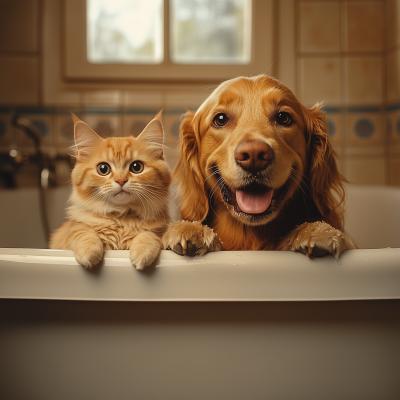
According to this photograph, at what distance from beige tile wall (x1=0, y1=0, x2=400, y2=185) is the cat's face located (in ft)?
4.40

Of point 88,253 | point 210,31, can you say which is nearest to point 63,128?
point 210,31

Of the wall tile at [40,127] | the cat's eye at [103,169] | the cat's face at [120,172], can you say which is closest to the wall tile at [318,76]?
the wall tile at [40,127]

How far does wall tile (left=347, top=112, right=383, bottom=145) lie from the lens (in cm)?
229

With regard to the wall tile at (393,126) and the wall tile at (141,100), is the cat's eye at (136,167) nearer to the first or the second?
the wall tile at (141,100)

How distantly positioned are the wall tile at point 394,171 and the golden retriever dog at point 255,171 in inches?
57.3

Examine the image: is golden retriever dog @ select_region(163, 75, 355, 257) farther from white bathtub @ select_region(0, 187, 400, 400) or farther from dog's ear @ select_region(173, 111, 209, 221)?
white bathtub @ select_region(0, 187, 400, 400)

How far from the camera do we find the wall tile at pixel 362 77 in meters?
2.28

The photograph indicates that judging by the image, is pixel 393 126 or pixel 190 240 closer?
pixel 190 240

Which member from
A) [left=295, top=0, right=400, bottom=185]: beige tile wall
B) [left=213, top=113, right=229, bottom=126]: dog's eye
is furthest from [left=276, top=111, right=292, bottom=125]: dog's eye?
[left=295, top=0, right=400, bottom=185]: beige tile wall

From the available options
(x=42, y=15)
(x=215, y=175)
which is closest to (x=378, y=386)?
(x=215, y=175)

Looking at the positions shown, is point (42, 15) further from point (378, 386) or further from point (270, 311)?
point (378, 386)

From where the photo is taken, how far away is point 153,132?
0.89 m

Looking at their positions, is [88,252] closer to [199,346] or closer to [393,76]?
[199,346]

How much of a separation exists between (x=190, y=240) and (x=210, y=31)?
2145 mm
